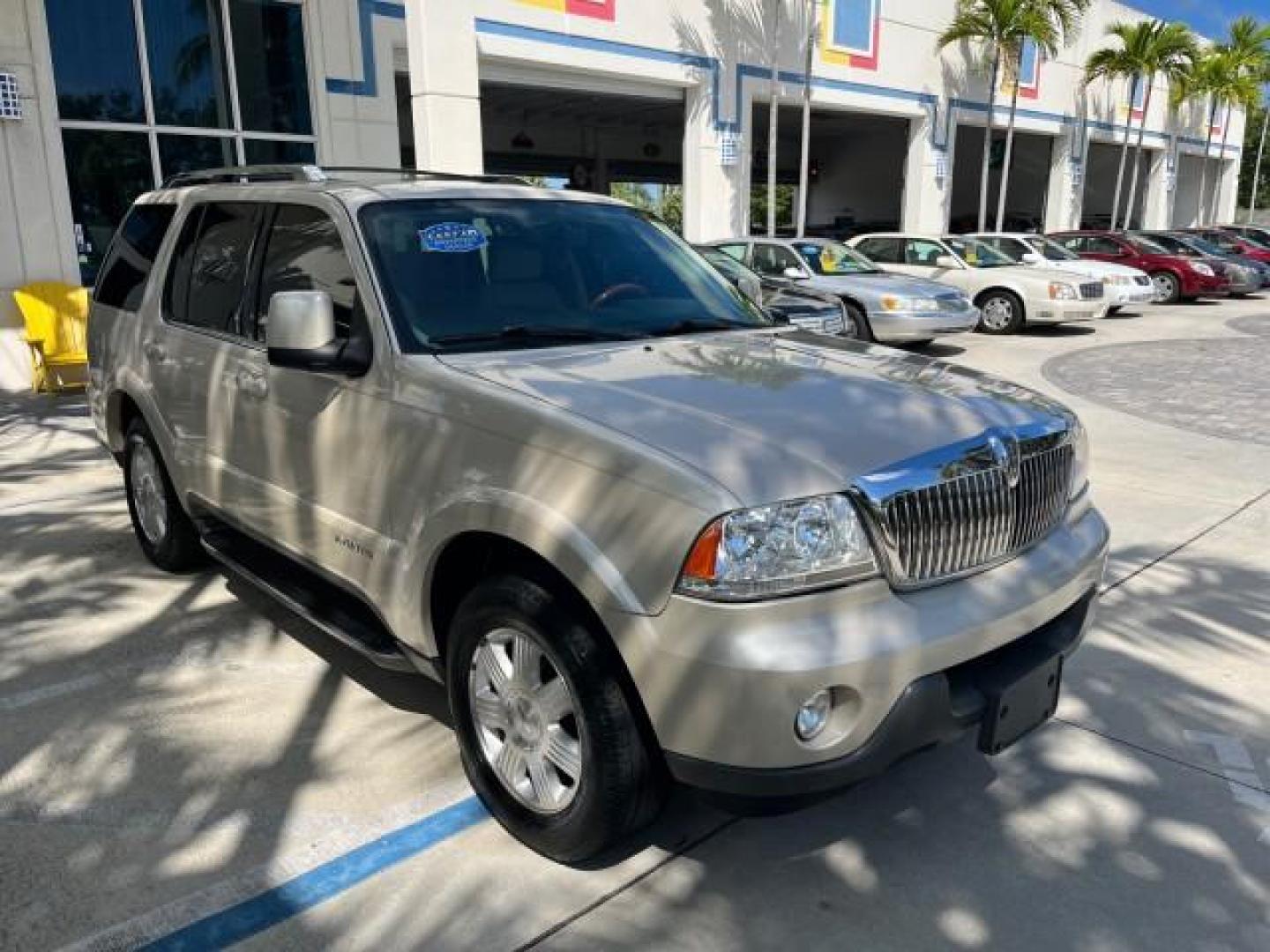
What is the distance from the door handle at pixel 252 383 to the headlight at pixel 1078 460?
9.34ft

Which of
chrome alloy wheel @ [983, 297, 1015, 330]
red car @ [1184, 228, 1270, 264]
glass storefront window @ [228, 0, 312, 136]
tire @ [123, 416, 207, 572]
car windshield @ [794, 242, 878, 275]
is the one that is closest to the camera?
tire @ [123, 416, 207, 572]

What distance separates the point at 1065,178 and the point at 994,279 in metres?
16.4

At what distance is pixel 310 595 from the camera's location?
370cm

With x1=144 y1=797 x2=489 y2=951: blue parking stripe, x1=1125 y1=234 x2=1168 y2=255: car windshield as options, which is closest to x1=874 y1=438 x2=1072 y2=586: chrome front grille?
x1=144 y1=797 x2=489 y2=951: blue parking stripe

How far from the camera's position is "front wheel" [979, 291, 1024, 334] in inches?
596

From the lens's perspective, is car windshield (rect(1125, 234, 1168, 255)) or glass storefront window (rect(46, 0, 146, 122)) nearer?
glass storefront window (rect(46, 0, 146, 122))

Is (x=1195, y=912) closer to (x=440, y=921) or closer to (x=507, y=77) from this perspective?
(x=440, y=921)

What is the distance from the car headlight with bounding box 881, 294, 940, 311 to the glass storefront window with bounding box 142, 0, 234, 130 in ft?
27.6

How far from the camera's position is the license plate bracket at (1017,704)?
2594 millimetres

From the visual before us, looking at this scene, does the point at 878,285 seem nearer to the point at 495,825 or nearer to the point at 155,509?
the point at 155,509

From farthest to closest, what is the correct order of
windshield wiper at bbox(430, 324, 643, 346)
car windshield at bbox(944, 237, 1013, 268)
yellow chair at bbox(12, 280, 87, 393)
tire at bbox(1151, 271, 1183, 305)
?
tire at bbox(1151, 271, 1183, 305)
car windshield at bbox(944, 237, 1013, 268)
yellow chair at bbox(12, 280, 87, 393)
windshield wiper at bbox(430, 324, 643, 346)

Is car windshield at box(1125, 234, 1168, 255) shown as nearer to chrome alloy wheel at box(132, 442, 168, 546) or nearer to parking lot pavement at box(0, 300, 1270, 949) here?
parking lot pavement at box(0, 300, 1270, 949)

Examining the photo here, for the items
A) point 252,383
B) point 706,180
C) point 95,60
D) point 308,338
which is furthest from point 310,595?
point 706,180

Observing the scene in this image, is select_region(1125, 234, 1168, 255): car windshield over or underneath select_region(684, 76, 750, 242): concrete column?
underneath
